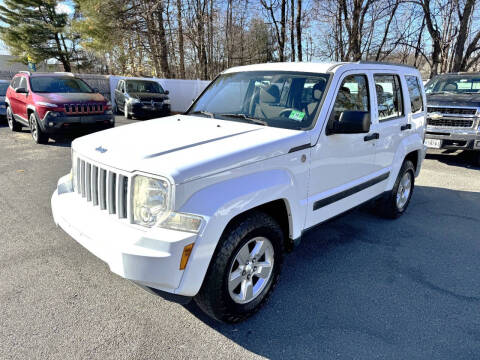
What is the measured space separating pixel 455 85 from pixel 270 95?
25.4 feet

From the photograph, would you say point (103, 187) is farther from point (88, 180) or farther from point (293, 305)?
point (293, 305)

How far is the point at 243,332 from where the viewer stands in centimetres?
260

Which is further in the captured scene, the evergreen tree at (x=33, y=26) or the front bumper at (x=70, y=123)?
the evergreen tree at (x=33, y=26)

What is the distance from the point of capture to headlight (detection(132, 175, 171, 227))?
218cm

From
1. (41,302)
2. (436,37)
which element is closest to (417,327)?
(41,302)

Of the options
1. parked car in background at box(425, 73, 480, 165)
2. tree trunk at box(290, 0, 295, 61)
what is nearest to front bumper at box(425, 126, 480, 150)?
parked car in background at box(425, 73, 480, 165)

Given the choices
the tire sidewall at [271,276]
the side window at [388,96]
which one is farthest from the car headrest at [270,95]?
the tire sidewall at [271,276]

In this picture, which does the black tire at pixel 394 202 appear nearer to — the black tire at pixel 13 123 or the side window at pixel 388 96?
the side window at pixel 388 96

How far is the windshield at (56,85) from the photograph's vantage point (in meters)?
9.06

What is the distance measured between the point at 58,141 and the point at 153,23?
1425 cm

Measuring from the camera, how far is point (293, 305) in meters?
2.91

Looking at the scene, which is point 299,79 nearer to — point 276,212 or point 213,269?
point 276,212

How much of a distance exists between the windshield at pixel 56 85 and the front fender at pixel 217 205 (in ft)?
27.9

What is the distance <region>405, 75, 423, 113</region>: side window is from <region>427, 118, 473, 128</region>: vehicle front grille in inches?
145
